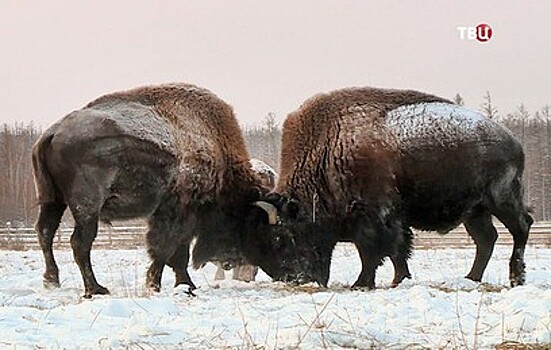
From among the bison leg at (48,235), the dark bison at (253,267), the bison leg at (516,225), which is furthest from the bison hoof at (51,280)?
the bison leg at (516,225)

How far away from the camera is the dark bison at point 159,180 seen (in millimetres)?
9672

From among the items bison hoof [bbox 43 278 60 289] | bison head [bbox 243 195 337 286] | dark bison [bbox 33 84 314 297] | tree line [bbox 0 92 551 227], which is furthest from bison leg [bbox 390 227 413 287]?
tree line [bbox 0 92 551 227]

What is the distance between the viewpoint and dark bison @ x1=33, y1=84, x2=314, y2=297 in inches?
381

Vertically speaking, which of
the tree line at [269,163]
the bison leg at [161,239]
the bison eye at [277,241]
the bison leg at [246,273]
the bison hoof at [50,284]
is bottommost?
the tree line at [269,163]

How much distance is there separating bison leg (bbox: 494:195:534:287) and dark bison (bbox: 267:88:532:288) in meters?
0.01

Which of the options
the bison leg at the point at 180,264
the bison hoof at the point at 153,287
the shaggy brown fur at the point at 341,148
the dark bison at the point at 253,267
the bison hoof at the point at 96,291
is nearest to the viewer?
the bison hoof at the point at 96,291

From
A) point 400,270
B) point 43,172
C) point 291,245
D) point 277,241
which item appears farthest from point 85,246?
point 400,270

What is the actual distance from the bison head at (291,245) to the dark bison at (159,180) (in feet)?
0.11

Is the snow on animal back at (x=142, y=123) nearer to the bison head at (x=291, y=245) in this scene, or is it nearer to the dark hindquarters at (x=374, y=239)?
the bison head at (x=291, y=245)

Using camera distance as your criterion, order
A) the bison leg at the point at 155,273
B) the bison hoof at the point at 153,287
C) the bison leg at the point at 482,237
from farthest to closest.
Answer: the bison leg at the point at 482,237, the bison leg at the point at 155,273, the bison hoof at the point at 153,287

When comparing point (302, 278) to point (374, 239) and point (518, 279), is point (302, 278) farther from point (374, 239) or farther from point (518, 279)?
point (518, 279)

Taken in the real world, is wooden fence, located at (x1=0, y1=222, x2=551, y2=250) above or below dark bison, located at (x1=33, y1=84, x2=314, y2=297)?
below

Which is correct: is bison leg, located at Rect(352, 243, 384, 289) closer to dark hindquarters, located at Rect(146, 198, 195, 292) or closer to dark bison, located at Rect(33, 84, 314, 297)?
dark bison, located at Rect(33, 84, 314, 297)

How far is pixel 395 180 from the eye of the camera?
10.8 meters
